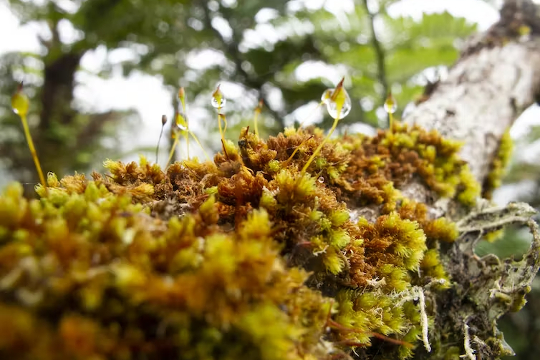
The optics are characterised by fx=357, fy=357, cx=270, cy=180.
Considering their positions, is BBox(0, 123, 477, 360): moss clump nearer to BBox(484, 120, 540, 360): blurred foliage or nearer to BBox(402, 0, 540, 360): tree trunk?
BBox(402, 0, 540, 360): tree trunk

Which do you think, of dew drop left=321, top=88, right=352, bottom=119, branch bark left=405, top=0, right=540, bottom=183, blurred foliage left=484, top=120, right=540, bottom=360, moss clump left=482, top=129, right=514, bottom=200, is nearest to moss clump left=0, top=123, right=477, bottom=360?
dew drop left=321, top=88, right=352, bottom=119

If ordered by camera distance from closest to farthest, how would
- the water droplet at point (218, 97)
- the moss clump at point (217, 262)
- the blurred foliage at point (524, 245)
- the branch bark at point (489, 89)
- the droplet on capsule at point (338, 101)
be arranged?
the moss clump at point (217, 262)
the droplet on capsule at point (338, 101)
the water droplet at point (218, 97)
the branch bark at point (489, 89)
the blurred foliage at point (524, 245)

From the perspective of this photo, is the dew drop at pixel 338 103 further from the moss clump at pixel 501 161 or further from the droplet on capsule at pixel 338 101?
the moss clump at pixel 501 161

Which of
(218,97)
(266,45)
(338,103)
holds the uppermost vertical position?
(266,45)

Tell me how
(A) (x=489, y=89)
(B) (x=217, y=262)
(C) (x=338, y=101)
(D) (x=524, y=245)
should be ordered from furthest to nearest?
(D) (x=524, y=245) → (A) (x=489, y=89) → (C) (x=338, y=101) → (B) (x=217, y=262)

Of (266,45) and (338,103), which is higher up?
(266,45)

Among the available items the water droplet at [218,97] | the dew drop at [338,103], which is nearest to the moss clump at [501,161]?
the dew drop at [338,103]

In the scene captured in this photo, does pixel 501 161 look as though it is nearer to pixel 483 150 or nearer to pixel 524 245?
pixel 483 150

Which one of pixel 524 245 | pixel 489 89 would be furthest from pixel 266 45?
pixel 524 245

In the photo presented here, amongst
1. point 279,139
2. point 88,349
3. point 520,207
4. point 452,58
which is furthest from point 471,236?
point 452,58
